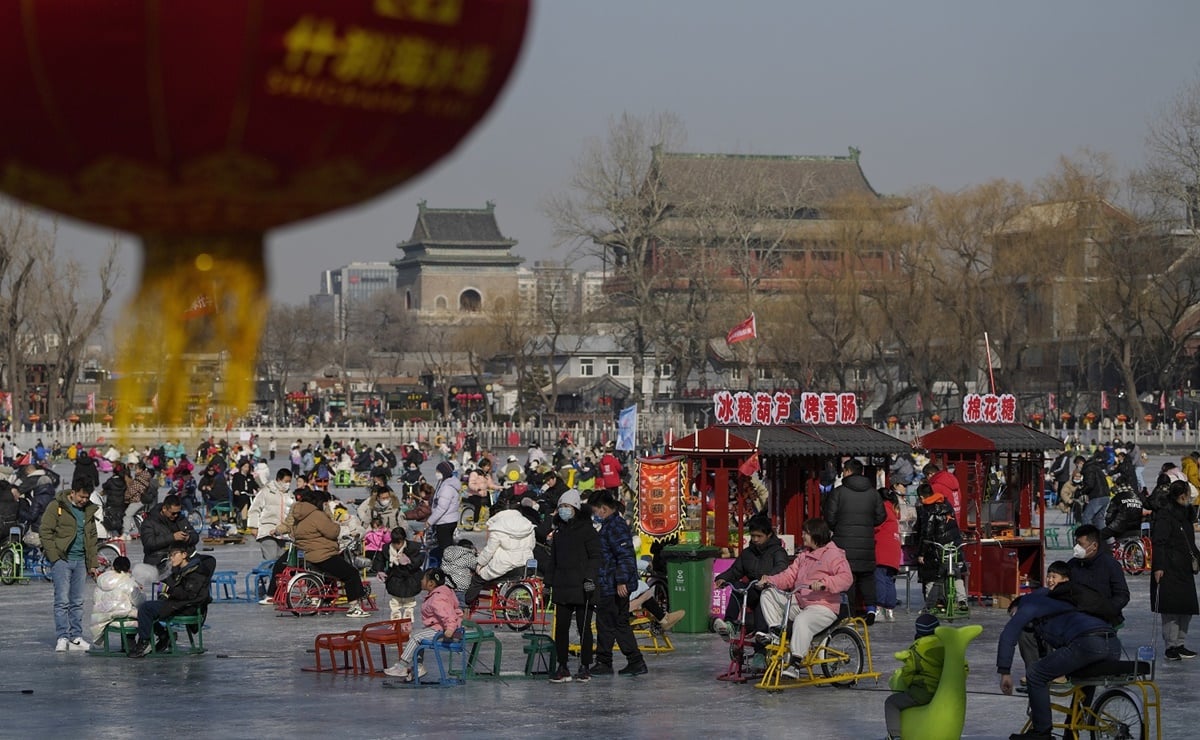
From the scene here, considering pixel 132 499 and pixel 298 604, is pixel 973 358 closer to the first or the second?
pixel 132 499

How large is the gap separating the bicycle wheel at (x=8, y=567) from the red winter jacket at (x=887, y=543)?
9.84 metres

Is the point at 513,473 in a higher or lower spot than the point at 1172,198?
lower

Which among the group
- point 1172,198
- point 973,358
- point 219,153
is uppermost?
point 1172,198

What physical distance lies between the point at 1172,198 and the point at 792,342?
13227 millimetres

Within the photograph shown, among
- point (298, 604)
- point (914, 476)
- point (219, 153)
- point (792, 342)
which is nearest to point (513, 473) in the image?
point (914, 476)

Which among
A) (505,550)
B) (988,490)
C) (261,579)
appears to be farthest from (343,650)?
(988,490)

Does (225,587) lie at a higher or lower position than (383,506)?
lower

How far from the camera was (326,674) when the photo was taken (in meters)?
13.2

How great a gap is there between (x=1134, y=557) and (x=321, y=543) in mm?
9099

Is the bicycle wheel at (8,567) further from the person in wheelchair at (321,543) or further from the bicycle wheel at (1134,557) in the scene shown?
the bicycle wheel at (1134,557)

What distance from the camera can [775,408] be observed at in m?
19.6

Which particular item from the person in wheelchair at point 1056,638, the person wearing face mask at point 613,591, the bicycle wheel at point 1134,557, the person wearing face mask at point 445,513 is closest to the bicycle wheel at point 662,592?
the person wearing face mask at point 613,591

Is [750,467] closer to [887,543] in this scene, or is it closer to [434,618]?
[887,543]

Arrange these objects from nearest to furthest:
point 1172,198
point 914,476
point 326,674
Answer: point 326,674 → point 914,476 → point 1172,198
